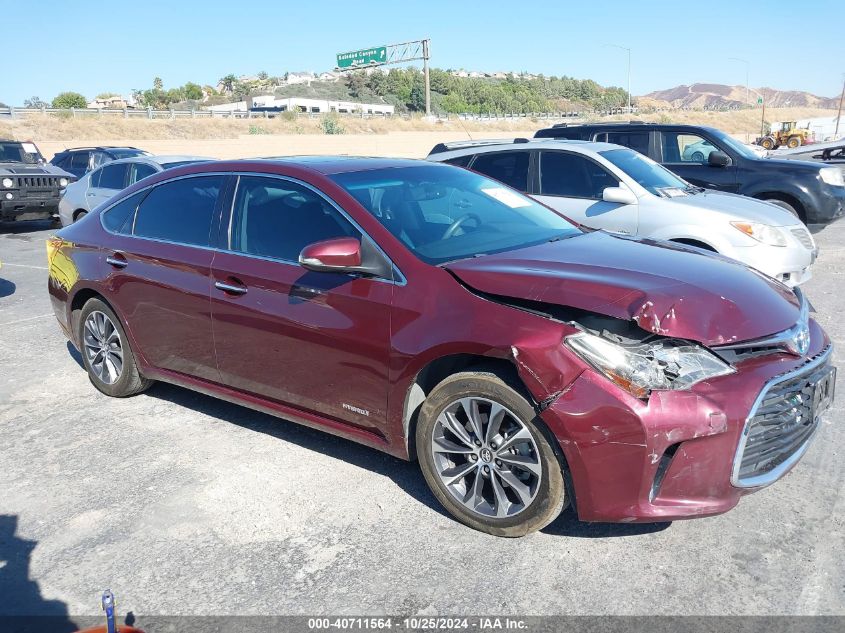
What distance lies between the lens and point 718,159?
34.3 feet

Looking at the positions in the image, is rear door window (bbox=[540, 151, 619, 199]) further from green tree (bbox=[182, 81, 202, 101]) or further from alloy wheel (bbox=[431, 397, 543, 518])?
green tree (bbox=[182, 81, 202, 101])

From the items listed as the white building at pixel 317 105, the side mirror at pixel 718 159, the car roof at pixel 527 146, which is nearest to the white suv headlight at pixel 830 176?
the side mirror at pixel 718 159

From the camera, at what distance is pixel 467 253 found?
3.97 metres

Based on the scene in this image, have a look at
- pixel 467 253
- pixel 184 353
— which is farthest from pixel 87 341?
pixel 467 253

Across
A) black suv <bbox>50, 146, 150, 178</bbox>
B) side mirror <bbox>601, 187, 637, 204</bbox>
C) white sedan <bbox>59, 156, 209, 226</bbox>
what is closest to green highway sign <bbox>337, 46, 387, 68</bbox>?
black suv <bbox>50, 146, 150, 178</bbox>

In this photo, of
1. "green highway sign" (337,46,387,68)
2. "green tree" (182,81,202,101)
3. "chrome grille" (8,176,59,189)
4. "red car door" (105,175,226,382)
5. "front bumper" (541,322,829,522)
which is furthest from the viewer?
"green tree" (182,81,202,101)

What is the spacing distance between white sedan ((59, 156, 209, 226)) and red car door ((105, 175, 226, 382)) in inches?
282

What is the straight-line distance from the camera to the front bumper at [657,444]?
304cm

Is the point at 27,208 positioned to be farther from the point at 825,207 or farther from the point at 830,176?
the point at 830,176

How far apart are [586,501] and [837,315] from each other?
5434 millimetres

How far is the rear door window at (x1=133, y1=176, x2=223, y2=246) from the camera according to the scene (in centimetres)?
478

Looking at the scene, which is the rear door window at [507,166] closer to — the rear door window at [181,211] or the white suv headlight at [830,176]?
the rear door window at [181,211]

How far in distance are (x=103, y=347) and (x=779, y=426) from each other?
14.5 feet

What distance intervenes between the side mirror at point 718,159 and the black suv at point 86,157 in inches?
498
